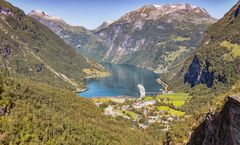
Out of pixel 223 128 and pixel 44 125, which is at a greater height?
pixel 223 128

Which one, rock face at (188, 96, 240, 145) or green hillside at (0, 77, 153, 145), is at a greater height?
rock face at (188, 96, 240, 145)

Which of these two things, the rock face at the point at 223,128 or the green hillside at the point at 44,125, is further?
the green hillside at the point at 44,125

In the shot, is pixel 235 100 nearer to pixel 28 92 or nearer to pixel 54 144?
pixel 54 144

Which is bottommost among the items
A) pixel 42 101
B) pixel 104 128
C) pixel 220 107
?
pixel 104 128

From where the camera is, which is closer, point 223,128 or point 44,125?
point 223,128

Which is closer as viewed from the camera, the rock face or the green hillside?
the rock face

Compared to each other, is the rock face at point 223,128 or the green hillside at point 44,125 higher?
the rock face at point 223,128

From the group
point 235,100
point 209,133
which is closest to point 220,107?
point 209,133

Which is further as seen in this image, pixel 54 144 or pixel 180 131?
pixel 54 144
